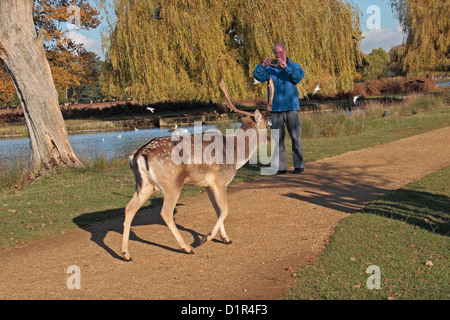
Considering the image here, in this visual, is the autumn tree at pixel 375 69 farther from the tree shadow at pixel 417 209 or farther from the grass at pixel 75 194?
the tree shadow at pixel 417 209

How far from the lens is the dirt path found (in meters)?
5.69

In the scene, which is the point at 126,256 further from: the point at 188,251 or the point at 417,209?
the point at 417,209

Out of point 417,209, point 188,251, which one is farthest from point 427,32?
point 188,251

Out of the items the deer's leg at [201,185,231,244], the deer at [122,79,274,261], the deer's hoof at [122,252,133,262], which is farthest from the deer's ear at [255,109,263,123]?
the deer's hoof at [122,252,133,262]

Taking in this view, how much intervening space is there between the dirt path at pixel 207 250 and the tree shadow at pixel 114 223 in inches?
0.9

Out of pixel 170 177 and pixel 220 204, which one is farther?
pixel 220 204

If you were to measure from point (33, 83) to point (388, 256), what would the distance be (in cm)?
1289

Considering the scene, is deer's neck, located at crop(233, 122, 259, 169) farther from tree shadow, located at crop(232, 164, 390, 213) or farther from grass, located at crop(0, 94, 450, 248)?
grass, located at crop(0, 94, 450, 248)

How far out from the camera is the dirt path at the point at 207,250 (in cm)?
569

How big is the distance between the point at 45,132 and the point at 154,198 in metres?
6.29

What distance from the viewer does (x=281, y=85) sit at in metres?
10.3
